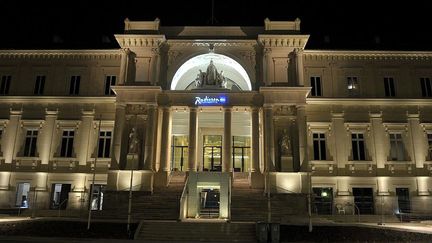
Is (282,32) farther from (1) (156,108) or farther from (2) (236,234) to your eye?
(2) (236,234)

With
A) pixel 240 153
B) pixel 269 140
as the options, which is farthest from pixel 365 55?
pixel 240 153

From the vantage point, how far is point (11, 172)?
120 ft

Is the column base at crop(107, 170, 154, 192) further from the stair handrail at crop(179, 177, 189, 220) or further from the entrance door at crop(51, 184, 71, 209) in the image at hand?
the entrance door at crop(51, 184, 71, 209)

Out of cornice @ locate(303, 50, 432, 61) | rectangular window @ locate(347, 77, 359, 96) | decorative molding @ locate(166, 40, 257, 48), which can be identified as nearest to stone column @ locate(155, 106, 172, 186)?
decorative molding @ locate(166, 40, 257, 48)

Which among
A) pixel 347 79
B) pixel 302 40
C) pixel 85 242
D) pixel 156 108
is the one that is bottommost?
pixel 85 242

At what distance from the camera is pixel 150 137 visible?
Answer: 111 feet

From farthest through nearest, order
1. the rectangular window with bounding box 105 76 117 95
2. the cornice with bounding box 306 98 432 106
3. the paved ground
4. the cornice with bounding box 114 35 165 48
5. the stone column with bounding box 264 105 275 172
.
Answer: the rectangular window with bounding box 105 76 117 95 → the cornice with bounding box 306 98 432 106 → the cornice with bounding box 114 35 165 48 → the stone column with bounding box 264 105 275 172 → the paved ground

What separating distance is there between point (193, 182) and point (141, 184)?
4892 mm

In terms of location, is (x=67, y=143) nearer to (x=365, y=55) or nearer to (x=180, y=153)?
(x=180, y=153)

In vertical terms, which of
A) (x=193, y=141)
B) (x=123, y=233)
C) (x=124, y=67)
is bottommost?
(x=123, y=233)

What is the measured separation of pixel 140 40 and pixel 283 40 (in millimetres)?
13544

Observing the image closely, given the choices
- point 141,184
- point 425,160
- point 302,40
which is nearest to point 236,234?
point 141,184

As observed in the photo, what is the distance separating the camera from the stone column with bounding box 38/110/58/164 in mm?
37094

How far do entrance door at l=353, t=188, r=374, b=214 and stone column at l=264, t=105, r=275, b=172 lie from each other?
9.17m
